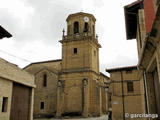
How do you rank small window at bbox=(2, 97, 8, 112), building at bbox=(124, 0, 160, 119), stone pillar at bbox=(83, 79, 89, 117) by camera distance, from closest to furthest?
1. building at bbox=(124, 0, 160, 119)
2. small window at bbox=(2, 97, 8, 112)
3. stone pillar at bbox=(83, 79, 89, 117)

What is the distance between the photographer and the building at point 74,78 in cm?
3238

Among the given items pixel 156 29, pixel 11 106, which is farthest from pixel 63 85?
pixel 156 29

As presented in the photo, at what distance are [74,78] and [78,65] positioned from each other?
96.5 inches

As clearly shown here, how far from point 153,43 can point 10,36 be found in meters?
10.3

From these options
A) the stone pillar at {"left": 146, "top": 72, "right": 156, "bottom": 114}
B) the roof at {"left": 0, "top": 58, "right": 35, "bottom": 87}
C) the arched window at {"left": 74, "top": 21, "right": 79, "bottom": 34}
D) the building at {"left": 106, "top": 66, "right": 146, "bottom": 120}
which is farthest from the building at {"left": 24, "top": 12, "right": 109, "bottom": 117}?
the stone pillar at {"left": 146, "top": 72, "right": 156, "bottom": 114}

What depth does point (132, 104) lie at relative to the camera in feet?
65.3

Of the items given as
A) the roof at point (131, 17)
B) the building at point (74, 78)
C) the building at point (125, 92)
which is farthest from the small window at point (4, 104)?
the building at point (74, 78)

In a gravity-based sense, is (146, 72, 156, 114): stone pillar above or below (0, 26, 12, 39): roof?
below

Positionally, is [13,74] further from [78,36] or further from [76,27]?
[76,27]

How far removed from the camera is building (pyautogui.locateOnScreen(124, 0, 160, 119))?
5578mm

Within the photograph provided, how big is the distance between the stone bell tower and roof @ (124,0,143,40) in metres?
21.2

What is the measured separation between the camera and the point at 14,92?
48.8ft

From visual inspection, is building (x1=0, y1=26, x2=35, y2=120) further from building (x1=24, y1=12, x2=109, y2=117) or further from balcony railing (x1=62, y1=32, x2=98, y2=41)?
balcony railing (x1=62, y1=32, x2=98, y2=41)

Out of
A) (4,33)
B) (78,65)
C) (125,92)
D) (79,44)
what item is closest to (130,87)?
(125,92)
